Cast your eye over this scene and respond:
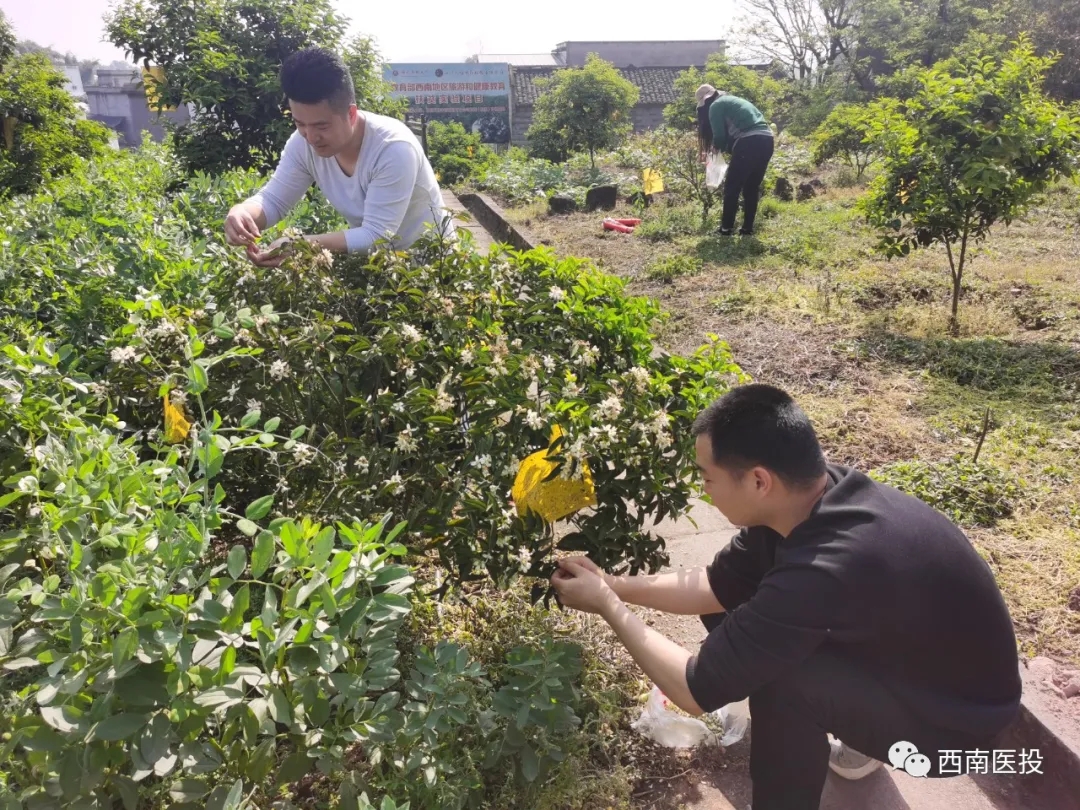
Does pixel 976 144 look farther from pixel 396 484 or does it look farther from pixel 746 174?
pixel 396 484

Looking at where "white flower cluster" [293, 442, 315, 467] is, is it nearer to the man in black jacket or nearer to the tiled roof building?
the man in black jacket

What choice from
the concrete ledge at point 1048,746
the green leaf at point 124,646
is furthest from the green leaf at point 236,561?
the concrete ledge at point 1048,746

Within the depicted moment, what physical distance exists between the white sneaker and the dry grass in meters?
0.73

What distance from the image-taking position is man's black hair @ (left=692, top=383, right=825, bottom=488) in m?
1.50

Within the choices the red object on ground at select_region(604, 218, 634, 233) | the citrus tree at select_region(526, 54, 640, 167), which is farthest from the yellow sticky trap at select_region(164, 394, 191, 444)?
the citrus tree at select_region(526, 54, 640, 167)

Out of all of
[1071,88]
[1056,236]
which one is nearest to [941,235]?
[1056,236]

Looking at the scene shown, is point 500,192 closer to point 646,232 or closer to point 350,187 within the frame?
A: point 646,232

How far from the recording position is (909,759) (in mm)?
1545

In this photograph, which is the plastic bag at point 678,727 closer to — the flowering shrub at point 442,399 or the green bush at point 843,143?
the flowering shrub at point 442,399

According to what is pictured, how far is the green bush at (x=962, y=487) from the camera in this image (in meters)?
2.73

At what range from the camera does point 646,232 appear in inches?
336

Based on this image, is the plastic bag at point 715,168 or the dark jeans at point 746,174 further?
the plastic bag at point 715,168

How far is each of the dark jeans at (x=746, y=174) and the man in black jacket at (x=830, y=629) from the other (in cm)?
670

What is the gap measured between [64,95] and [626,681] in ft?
39.2
